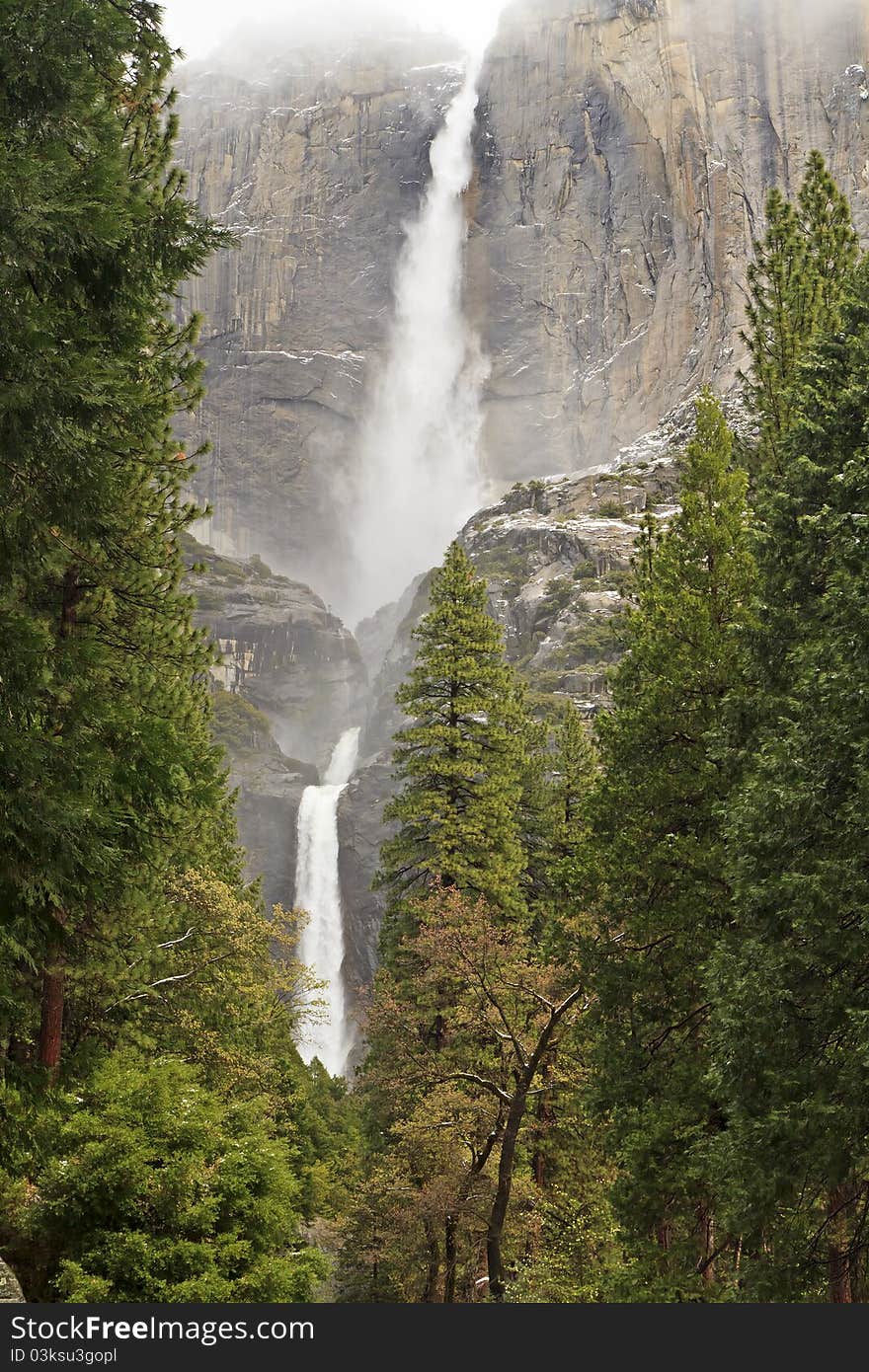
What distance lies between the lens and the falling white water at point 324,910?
6309 cm

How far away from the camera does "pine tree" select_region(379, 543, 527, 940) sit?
22766 millimetres

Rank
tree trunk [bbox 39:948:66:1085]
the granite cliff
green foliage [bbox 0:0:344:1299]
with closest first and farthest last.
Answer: green foliage [bbox 0:0:344:1299], tree trunk [bbox 39:948:66:1085], the granite cliff

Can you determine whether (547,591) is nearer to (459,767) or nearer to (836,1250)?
(459,767)

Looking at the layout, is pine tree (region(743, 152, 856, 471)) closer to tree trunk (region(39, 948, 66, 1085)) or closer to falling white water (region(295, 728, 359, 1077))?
tree trunk (region(39, 948, 66, 1085))

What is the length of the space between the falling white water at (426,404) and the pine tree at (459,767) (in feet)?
421

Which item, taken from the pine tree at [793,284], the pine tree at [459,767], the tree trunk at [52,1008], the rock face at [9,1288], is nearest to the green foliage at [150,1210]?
the rock face at [9,1288]

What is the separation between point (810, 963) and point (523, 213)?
490 feet

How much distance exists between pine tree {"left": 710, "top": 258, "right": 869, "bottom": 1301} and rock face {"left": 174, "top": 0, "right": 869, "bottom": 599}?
102 meters

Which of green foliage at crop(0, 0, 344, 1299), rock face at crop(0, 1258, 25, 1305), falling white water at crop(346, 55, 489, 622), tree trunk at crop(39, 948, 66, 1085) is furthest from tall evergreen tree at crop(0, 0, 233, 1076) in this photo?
falling white water at crop(346, 55, 489, 622)

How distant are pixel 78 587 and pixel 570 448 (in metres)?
129

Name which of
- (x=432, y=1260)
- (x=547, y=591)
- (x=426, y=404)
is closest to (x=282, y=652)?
(x=547, y=591)

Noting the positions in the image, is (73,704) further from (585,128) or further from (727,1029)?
(585,128)

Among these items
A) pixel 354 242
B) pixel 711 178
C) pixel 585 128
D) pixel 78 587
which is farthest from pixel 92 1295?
pixel 354 242

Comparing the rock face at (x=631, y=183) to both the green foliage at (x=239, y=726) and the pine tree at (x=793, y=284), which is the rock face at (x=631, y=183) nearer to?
the green foliage at (x=239, y=726)
